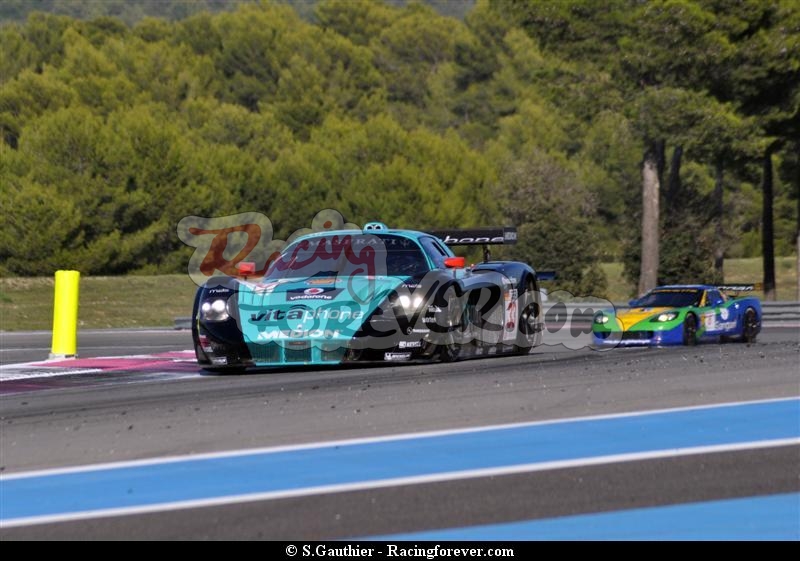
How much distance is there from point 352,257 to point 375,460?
536 cm

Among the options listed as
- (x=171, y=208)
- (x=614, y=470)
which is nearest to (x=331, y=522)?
(x=614, y=470)

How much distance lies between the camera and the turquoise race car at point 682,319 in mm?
15797

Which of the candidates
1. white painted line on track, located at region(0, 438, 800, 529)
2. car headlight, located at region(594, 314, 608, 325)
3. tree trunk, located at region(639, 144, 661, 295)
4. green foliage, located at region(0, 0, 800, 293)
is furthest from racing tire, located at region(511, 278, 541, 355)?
tree trunk, located at region(639, 144, 661, 295)

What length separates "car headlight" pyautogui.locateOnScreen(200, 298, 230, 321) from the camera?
31.8ft

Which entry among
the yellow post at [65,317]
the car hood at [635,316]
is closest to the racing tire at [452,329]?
the yellow post at [65,317]

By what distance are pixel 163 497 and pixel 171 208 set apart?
45.3 m

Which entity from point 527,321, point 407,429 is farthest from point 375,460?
point 527,321

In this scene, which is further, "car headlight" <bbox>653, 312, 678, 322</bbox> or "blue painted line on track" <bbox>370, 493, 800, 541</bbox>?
"car headlight" <bbox>653, 312, 678, 322</bbox>

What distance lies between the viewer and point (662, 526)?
13.8 ft

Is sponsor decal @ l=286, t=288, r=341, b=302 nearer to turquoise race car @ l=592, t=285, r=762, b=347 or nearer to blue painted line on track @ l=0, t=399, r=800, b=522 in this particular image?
blue painted line on track @ l=0, t=399, r=800, b=522

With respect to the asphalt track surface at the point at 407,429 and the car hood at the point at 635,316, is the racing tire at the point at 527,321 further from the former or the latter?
the car hood at the point at 635,316

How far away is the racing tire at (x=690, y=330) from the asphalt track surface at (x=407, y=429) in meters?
4.83

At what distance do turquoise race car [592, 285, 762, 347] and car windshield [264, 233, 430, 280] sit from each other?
614 centimetres

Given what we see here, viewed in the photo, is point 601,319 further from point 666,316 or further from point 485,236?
point 485,236
